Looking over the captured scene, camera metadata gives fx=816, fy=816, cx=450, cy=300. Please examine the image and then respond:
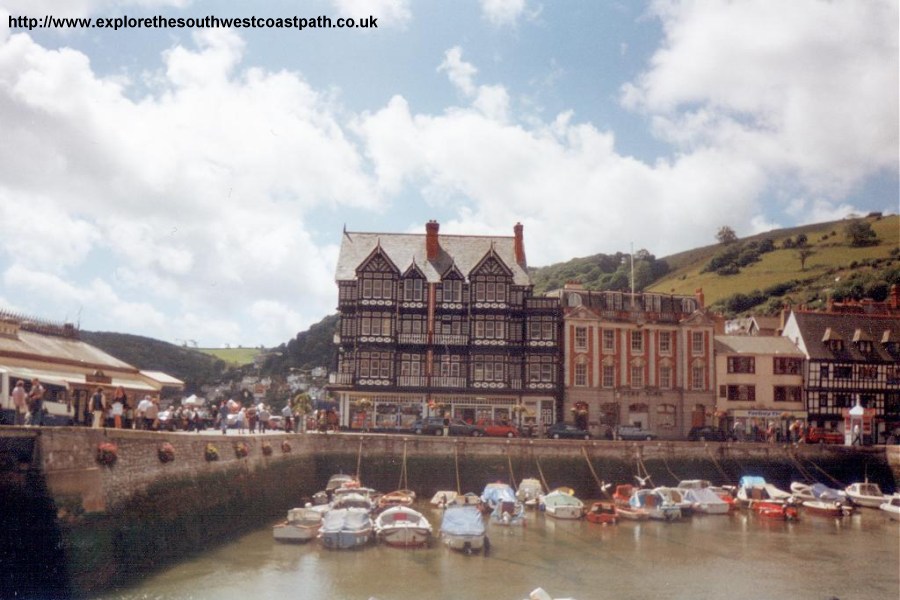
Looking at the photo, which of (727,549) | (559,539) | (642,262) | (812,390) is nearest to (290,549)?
(559,539)

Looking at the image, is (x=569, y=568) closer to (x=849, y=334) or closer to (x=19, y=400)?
(x=19, y=400)

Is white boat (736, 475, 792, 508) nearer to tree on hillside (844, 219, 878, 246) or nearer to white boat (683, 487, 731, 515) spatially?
white boat (683, 487, 731, 515)

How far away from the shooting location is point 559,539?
38656 millimetres

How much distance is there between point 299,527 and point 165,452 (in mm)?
7891

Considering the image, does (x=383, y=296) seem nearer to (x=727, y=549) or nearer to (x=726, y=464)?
(x=726, y=464)

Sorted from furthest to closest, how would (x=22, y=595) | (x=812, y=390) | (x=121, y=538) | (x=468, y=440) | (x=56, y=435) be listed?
(x=812, y=390) < (x=468, y=440) < (x=121, y=538) < (x=56, y=435) < (x=22, y=595)

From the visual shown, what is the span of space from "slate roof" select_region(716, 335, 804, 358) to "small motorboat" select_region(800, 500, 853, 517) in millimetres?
23599

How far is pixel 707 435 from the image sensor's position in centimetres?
6262

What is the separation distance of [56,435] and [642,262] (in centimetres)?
14353

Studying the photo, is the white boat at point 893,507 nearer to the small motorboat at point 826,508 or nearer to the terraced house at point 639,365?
the small motorboat at point 826,508

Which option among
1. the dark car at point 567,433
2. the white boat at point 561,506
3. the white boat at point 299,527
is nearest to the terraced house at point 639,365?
the dark car at point 567,433

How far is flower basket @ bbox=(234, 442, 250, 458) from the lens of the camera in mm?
38541

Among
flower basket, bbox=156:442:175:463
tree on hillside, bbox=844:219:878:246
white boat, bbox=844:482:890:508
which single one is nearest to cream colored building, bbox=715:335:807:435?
white boat, bbox=844:482:890:508

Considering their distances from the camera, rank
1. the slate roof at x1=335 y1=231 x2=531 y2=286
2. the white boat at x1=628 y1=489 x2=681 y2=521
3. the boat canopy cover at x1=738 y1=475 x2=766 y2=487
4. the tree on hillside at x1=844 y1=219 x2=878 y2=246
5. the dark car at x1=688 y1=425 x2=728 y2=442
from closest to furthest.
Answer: the white boat at x1=628 y1=489 x2=681 y2=521
the boat canopy cover at x1=738 y1=475 x2=766 y2=487
the dark car at x1=688 y1=425 x2=728 y2=442
the slate roof at x1=335 y1=231 x2=531 y2=286
the tree on hillside at x1=844 y1=219 x2=878 y2=246
